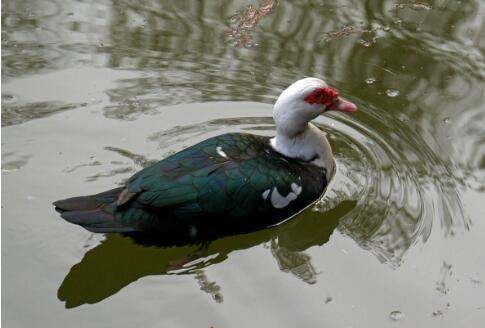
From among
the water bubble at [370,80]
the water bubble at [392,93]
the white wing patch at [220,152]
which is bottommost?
the water bubble at [392,93]

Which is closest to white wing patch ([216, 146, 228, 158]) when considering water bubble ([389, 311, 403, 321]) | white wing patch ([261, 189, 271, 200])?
white wing patch ([261, 189, 271, 200])

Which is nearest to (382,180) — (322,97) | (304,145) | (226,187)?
(304,145)

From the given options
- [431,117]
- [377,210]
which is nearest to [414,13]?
[431,117]

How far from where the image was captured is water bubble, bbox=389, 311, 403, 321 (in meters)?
4.72

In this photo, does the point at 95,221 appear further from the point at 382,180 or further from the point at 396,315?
the point at 382,180

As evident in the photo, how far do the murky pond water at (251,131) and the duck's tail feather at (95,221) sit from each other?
11.1 inches

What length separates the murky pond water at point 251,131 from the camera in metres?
4.84

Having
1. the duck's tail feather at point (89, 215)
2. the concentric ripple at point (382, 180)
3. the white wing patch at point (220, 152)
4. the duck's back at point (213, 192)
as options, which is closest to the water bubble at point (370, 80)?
the concentric ripple at point (382, 180)

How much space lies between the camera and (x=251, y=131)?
20.5 feet

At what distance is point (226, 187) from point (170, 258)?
59cm

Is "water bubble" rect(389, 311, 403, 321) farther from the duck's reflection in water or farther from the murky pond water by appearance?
the duck's reflection in water

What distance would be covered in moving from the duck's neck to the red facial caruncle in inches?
7.5

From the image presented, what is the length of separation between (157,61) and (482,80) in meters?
2.69

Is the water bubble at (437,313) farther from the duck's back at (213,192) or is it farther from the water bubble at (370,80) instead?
the water bubble at (370,80)
